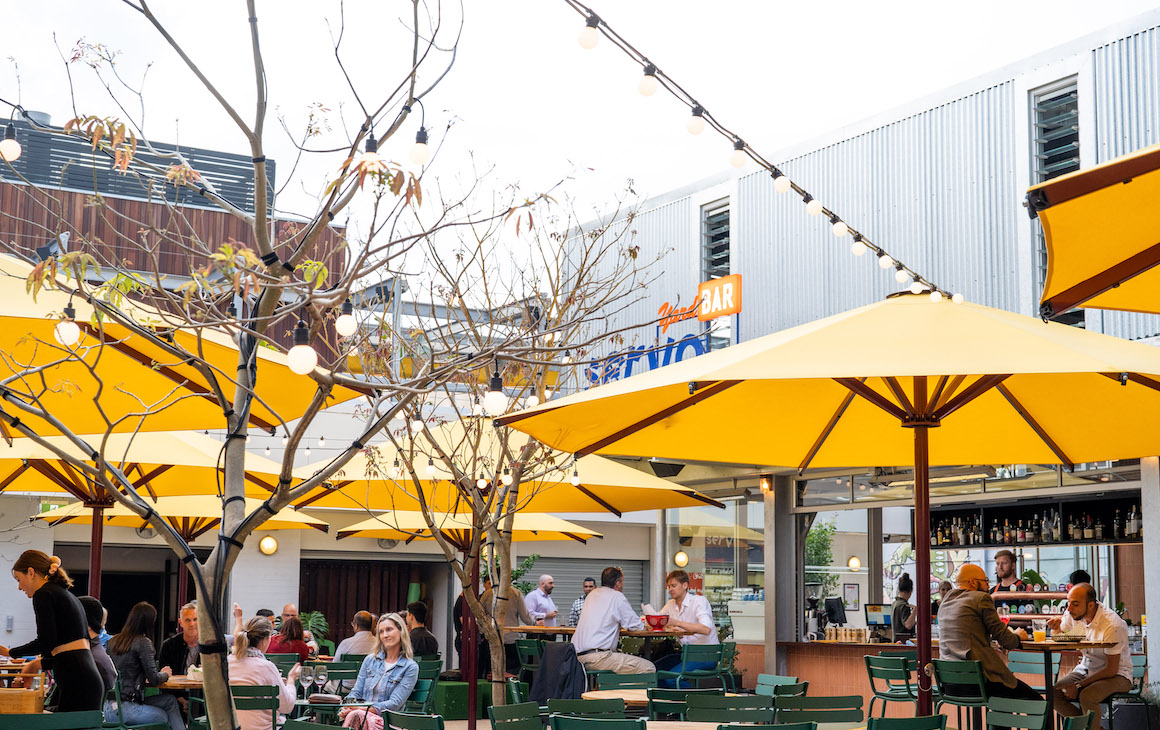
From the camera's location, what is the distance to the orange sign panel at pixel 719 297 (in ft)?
51.7

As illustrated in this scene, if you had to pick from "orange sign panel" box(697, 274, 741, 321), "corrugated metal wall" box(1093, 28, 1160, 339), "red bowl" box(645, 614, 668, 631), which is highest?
"corrugated metal wall" box(1093, 28, 1160, 339)

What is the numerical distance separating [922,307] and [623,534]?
53.7 feet

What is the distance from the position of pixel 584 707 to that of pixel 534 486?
3024 mm

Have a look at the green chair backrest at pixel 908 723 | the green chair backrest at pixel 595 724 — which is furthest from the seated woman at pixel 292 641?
the green chair backrest at pixel 908 723

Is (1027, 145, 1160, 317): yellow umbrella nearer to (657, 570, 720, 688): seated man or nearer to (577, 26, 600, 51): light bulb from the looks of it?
(577, 26, 600, 51): light bulb

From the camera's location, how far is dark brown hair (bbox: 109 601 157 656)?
8.34 metres

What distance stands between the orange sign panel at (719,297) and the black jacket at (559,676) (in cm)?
715

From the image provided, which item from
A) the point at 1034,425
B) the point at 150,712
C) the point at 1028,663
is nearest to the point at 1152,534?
the point at 1028,663

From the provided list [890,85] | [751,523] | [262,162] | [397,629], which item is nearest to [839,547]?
[751,523]

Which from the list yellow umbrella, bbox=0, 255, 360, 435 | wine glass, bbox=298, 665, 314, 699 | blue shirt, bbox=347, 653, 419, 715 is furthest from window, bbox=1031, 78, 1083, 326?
yellow umbrella, bbox=0, 255, 360, 435

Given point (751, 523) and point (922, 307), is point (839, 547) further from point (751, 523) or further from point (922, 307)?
point (922, 307)

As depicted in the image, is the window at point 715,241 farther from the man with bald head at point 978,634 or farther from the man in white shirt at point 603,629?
the man with bald head at point 978,634

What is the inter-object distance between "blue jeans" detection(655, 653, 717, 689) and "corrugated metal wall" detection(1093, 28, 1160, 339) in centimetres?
498

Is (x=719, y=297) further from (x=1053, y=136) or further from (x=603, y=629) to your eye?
(x=603, y=629)
